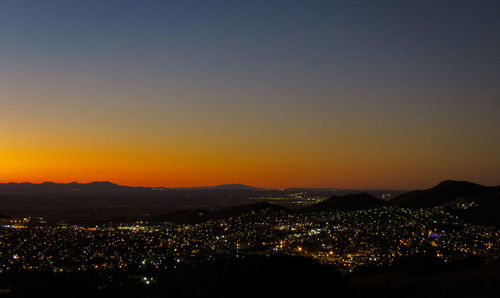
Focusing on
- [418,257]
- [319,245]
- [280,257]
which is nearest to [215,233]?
[319,245]

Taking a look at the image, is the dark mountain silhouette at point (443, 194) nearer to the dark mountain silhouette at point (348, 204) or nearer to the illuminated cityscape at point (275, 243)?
the dark mountain silhouette at point (348, 204)

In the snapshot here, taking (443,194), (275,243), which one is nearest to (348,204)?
(443,194)

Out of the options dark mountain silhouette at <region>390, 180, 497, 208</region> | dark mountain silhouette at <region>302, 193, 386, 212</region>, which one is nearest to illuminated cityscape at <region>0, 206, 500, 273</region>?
dark mountain silhouette at <region>390, 180, 497, 208</region>

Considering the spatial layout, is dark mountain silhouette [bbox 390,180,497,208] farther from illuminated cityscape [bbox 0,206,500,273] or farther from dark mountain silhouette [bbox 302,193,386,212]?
illuminated cityscape [bbox 0,206,500,273]

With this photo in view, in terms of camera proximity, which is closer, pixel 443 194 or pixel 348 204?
pixel 443 194

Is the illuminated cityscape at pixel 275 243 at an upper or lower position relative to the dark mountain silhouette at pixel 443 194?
lower

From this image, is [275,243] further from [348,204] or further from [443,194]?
[348,204]

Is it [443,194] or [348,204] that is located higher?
[443,194]

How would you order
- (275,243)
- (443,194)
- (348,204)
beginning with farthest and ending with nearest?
(348,204), (443,194), (275,243)

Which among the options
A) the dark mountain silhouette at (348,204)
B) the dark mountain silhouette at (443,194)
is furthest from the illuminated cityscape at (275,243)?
the dark mountain silhouette at (348,204)
